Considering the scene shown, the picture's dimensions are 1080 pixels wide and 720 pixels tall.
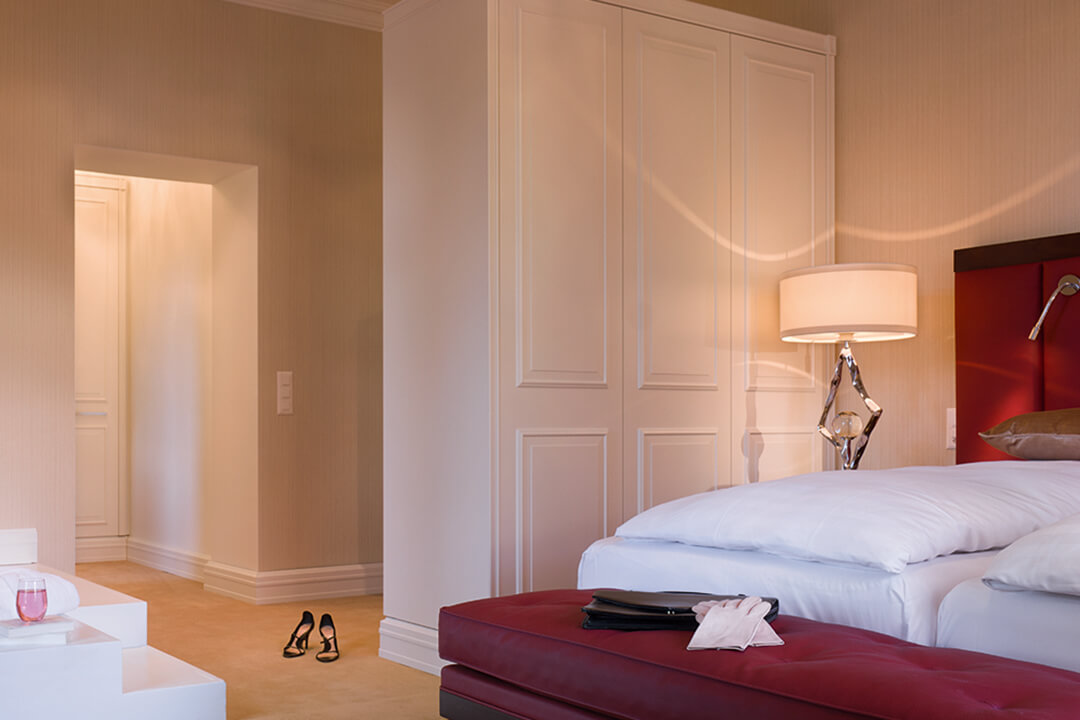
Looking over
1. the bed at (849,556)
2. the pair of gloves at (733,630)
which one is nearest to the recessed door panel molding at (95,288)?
the bed at (849,556)

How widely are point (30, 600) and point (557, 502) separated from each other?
5.46 feet

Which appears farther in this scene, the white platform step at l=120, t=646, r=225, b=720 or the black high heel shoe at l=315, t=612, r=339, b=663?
the black high heel shoe at l=315, t=612, r=339, b=663

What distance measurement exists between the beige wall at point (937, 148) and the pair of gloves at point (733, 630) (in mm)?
2574

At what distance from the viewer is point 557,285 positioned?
3.72 meters

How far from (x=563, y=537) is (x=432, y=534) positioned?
46cm

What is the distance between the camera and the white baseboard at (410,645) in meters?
3.70

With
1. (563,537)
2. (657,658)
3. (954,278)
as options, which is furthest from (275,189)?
(657,658)

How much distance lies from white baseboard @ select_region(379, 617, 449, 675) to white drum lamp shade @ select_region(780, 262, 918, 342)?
1.78 metres

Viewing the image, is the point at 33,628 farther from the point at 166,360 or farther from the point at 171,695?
the point at 166,360

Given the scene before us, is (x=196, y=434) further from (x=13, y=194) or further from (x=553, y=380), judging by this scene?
(x=553, y=380)

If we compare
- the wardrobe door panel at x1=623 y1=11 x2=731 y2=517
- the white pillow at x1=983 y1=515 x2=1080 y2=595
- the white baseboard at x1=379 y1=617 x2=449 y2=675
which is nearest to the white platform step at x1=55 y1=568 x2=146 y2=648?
the white baseboard at x1=379 y1=617 x2=449 y2=675

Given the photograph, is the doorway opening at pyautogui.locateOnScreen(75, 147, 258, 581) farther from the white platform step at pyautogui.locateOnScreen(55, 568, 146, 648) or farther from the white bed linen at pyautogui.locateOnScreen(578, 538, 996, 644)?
the white bed linen at pyautogui.locateOnScreen(578, 538, 996, 644)

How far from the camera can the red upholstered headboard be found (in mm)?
3656

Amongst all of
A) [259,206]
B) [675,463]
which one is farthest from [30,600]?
[259,206]
